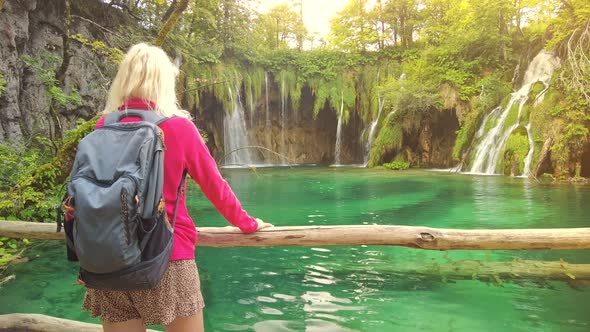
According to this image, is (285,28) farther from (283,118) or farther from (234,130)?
(234,130)

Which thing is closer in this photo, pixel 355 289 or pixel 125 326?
pixel 125 326

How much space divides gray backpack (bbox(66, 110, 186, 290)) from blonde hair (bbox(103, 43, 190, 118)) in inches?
4.9

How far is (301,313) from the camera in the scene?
3893mm

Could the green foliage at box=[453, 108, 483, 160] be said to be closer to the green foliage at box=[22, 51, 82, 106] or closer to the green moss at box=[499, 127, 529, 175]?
the green moss at box=[499, 127, 529, 175]

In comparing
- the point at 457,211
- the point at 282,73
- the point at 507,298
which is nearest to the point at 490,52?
the point at 282,73

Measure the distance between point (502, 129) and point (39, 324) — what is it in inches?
692

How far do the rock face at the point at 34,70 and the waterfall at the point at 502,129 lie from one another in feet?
47.5

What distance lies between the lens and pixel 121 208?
4.50ft

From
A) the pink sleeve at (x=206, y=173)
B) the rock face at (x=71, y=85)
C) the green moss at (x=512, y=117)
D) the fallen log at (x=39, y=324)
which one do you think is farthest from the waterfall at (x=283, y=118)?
the pink sleeve at (x=206, y=173)

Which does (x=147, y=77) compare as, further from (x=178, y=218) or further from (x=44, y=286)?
(x=44, y=286)

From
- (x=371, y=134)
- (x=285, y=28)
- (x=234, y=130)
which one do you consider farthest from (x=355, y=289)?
(x=285, y=28)

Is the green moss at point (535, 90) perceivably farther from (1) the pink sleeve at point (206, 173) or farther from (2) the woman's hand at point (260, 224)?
(1) the pink sleeve at point (206, 173)

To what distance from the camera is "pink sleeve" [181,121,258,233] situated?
5.42ft

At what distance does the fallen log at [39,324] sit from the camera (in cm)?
259
